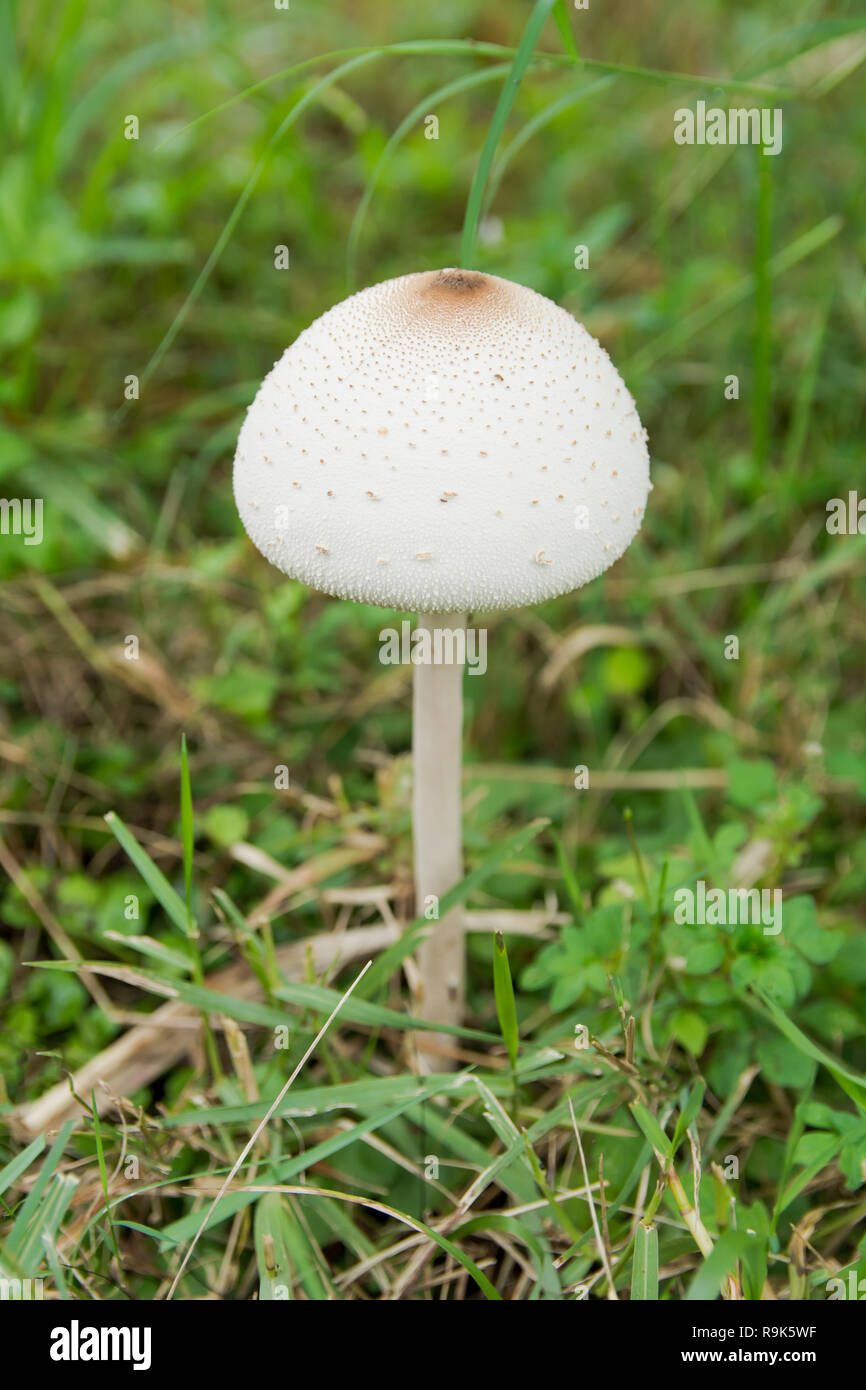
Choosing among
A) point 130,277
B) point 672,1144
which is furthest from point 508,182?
point 672,1144

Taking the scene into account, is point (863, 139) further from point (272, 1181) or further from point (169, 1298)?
point (169, 1298)

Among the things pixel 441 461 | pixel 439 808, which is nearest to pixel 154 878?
pixel 439 808

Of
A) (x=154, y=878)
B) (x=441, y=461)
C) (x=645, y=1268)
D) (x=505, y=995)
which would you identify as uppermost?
(x=441, y=461)

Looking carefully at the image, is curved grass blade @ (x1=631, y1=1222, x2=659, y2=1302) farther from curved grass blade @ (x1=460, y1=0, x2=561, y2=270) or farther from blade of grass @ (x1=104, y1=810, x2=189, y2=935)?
curved grass blade @ (x1=460, y1=0, x2=561, y2=270)

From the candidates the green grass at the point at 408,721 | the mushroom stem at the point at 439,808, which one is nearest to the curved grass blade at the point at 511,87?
the green grass at the point at 408,721

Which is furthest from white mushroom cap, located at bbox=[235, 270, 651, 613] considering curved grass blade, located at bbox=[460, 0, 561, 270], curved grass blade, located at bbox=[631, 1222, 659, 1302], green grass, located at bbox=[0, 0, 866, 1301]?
curved grass blade, located at bbox=[631, 1222, 659, 1302]

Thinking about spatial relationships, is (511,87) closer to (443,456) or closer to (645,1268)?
(443,456)
